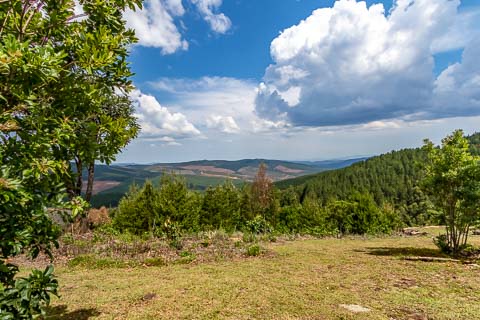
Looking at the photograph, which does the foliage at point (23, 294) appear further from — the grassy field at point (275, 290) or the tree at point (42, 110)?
the grassy field at point (275, 290)

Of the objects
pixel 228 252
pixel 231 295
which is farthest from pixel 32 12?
pixel 228 252

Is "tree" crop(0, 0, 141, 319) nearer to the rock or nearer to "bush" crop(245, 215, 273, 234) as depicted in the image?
the rock

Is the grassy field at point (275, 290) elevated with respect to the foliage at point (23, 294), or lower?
lower

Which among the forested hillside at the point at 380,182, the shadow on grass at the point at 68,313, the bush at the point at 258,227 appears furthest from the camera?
the forested hillside at the point at 380,182

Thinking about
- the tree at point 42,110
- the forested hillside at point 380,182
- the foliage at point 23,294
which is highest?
the tree at point 42,110

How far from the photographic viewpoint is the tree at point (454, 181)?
1009cm

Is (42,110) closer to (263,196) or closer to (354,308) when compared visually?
(354,308)

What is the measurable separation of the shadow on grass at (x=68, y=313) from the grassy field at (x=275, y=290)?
2cm

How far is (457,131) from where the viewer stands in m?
10.8

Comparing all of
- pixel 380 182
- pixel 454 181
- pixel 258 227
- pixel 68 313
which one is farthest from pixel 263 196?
pixel 380 182

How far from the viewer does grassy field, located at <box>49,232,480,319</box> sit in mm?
5746

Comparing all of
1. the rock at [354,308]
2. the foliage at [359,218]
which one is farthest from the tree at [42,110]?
the foliage at [359,218]

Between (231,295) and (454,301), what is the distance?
5080 millimetres

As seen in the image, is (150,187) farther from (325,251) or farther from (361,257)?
(361,257)
